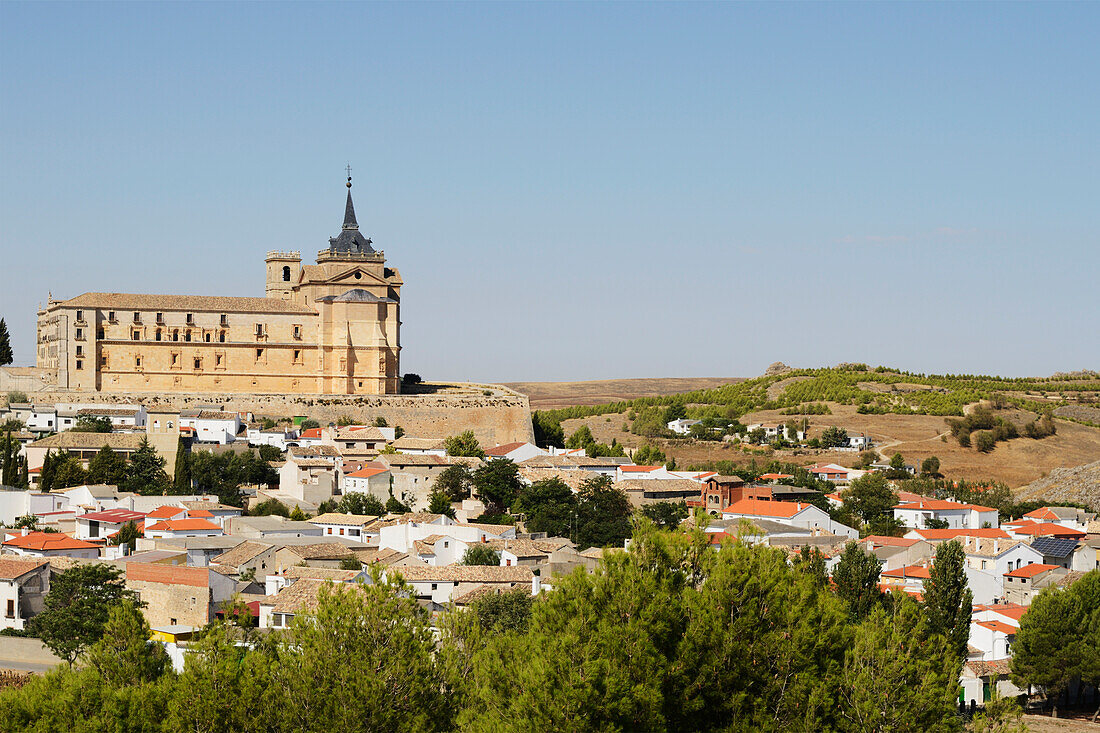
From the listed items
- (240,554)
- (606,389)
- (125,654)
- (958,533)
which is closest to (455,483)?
(240,554)

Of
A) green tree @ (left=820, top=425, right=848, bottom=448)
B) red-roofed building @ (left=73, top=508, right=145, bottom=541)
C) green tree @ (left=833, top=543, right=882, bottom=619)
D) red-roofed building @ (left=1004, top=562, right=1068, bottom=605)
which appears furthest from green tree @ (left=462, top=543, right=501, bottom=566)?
green tree @ (left=820, top=425, right=848, bottom=448)

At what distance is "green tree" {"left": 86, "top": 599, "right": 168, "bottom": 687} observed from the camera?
18.1 meters

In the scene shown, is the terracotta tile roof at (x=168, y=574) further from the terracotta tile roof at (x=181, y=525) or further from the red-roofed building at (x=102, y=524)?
the red-roofed building at (x=102, y=524)

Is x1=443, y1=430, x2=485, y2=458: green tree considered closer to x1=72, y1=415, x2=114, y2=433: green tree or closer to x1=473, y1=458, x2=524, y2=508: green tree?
x1=473, y1=458, x2=524, y2=508: green tree

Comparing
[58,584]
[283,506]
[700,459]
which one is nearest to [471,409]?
[700,459]

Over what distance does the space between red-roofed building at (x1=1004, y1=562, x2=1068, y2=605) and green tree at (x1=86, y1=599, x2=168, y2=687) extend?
834 inches

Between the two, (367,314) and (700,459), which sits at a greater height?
(367,314)

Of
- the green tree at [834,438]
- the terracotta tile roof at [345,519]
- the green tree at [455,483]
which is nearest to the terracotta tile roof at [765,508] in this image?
the green tree at [455,483]

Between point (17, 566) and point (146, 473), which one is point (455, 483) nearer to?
point (146, 473)

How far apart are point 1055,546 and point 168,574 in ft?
70.9

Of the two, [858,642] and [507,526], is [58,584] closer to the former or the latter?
[507,526]

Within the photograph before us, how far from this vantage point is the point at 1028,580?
109 ft

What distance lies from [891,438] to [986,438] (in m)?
3.99

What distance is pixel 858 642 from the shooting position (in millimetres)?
17062
